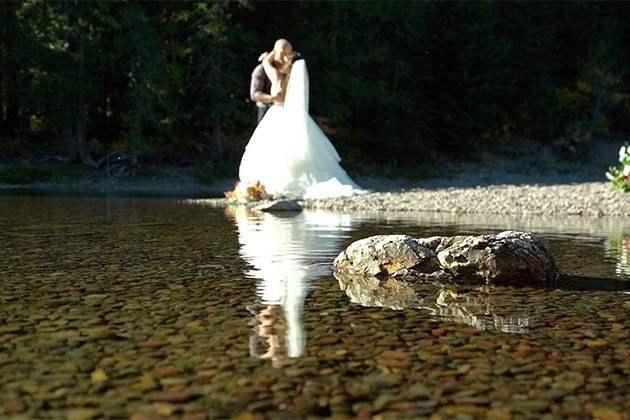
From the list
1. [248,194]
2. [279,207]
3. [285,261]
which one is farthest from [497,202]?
[285,261]

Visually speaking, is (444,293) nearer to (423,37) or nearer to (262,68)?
(262,68)

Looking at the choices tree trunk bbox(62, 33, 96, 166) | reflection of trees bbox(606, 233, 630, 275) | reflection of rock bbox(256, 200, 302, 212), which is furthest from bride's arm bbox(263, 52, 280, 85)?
tree trunk bbox(62, 33, 96, 166)

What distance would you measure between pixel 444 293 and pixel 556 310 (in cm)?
88

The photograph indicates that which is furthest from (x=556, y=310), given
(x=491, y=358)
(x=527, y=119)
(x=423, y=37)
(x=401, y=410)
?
(x=527, y=119)

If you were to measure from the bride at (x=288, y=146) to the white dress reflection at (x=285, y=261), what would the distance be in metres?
3.83

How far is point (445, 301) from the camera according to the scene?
528 centimetres

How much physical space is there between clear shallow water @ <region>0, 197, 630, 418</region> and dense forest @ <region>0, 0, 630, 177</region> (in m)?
23.0

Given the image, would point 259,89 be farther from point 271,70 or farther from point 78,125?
point 78,125

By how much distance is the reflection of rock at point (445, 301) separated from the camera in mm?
4660

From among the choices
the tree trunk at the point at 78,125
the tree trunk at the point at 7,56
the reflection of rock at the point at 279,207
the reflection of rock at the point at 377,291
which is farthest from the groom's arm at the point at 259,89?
the tree trunk at the point at 7,56

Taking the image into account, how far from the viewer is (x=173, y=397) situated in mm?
3115

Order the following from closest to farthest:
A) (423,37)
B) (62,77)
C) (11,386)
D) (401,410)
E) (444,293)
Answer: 1. (401,410)
2. (11,386)
3. (444,293)
4. (62,77)
5. (423,37)

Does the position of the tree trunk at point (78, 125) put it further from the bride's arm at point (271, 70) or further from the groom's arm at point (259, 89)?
the bride's arm at point (271, 70)

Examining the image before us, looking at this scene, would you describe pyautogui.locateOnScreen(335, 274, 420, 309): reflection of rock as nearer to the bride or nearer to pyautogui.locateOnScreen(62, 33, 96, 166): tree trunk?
the bride
